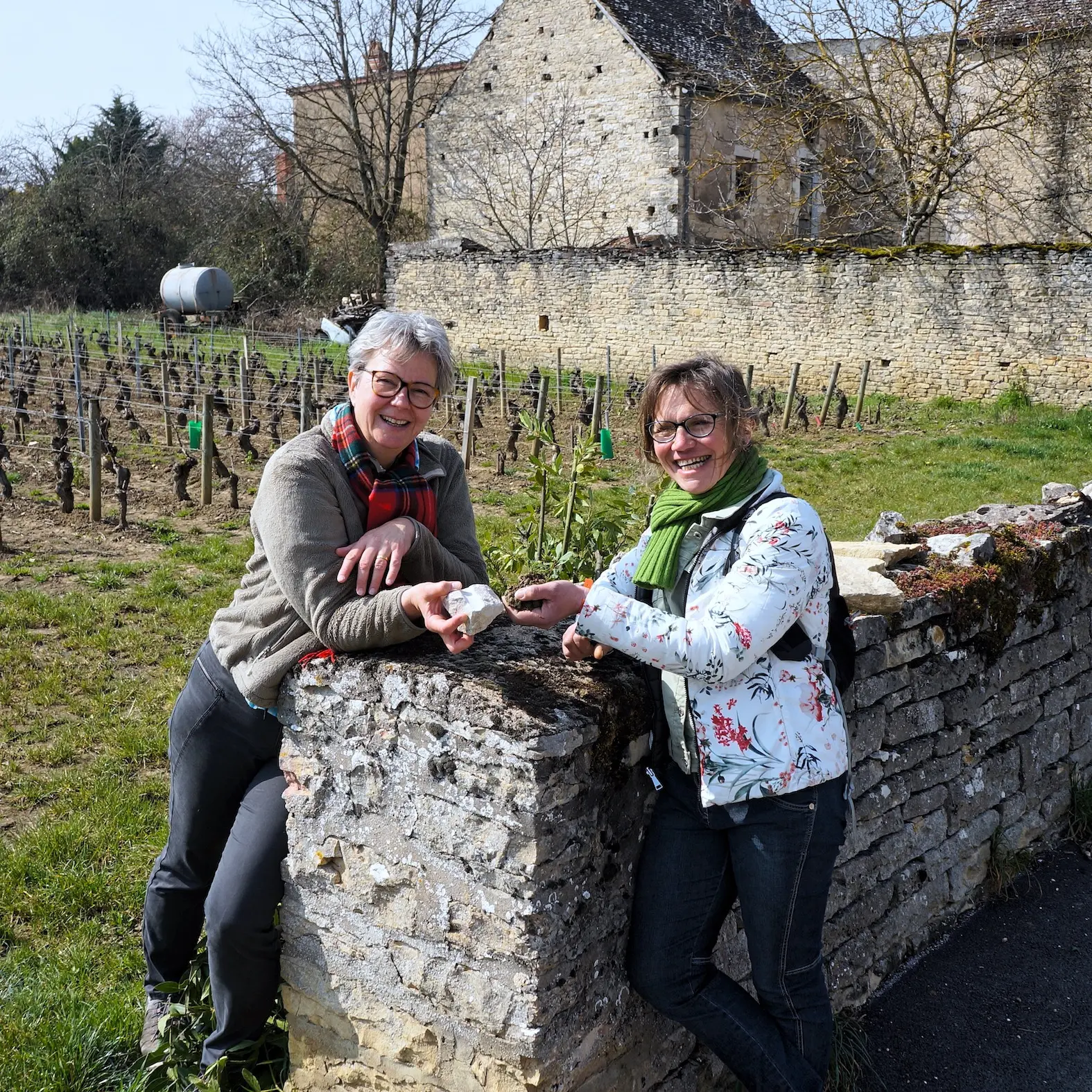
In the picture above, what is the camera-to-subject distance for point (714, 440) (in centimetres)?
236

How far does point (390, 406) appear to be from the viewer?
96.3 inches

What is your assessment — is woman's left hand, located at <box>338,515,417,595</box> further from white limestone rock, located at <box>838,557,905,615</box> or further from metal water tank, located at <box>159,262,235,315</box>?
metal water tank, located at <box>159,262,235,315</box>

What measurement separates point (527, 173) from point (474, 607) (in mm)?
27014

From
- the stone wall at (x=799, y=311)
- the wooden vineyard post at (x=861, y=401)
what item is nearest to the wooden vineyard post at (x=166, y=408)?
the stone wall at (x=799, y=311)

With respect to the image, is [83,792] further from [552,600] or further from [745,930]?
[745,930]

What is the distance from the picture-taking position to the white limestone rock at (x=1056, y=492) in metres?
5.40

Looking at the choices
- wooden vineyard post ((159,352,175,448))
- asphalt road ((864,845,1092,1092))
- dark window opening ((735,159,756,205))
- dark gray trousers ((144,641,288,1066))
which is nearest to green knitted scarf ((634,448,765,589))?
dark gray trousers ((144,641,288,1066))

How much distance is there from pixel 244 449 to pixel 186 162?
29.6m

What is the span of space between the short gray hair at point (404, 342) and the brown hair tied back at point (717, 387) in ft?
1.59

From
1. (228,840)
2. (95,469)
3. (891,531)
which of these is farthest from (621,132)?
(228,840)

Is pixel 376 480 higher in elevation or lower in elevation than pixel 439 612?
higher

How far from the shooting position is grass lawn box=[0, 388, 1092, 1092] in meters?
3.04

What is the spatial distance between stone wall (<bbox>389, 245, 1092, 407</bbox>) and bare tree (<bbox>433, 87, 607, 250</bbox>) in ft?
10.9

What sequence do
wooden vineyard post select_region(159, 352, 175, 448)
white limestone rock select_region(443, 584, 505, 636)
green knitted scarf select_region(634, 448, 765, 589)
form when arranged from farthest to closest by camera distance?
wooden vineyard post select_region(159, 352, 175, 448)
green knitted scarf select_region(634, 448, 765, 589)
white limestone rock select_region(443, 584, 505, 636)
